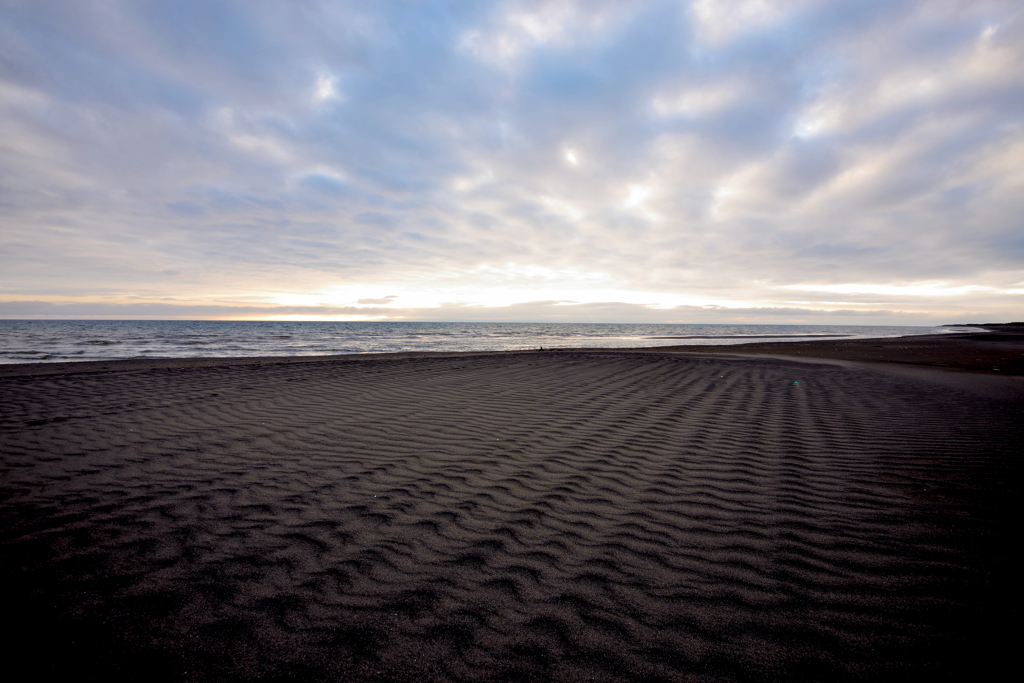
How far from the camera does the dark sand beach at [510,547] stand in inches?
95.4

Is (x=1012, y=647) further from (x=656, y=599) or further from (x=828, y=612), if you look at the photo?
(x=656, y=599)

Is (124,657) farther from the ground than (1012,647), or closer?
closer

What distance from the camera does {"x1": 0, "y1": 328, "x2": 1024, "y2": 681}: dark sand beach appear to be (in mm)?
2424

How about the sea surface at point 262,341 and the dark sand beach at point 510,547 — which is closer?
the dark sand beach at point 510,547

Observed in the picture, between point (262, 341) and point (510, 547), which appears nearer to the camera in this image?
point (510, 547)

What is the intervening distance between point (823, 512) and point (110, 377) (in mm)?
17761

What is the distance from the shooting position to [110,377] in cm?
1302

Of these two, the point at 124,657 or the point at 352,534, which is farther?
the point at 352,534

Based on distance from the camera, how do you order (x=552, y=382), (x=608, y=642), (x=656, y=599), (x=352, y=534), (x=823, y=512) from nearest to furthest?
(x=608, y=642), (x=656, y=599), (x=352, y=534), (x=823, y=512), (x=552, y=382)

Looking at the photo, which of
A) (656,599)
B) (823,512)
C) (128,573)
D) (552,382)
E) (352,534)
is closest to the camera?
(656,599)

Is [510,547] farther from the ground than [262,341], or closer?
closer

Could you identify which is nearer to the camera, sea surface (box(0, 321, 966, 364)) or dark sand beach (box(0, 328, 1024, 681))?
dark sand beach (box(0, 328, 1024, 681))

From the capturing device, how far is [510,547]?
11.7 feet

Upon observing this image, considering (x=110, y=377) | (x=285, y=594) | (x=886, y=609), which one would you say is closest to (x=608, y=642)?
(x=886, y=609)
